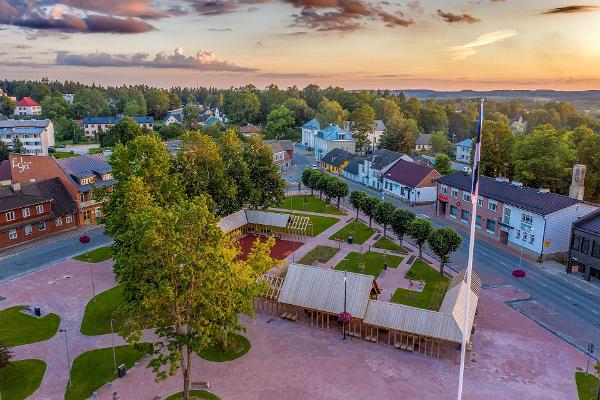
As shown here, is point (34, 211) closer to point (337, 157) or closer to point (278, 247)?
point (278, 247)

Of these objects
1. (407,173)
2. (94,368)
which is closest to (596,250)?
(407,173)

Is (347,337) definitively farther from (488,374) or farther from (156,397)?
(156,397)

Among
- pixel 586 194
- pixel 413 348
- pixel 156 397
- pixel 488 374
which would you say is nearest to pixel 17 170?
pixel 156 397

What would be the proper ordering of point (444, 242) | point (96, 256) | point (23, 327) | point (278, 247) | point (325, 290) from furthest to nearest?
1. point (278, 247)
2. point (96, 256)
3. point (444, 242)
4. point (325, 290)
5. point (23, 327)

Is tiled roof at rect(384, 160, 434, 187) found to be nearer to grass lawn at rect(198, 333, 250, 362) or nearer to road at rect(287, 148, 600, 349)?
road at rect(287, 148, 600, 349)

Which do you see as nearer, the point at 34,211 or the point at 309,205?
the point at 34,211

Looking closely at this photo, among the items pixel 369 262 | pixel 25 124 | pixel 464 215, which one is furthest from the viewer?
pixel 25 124
